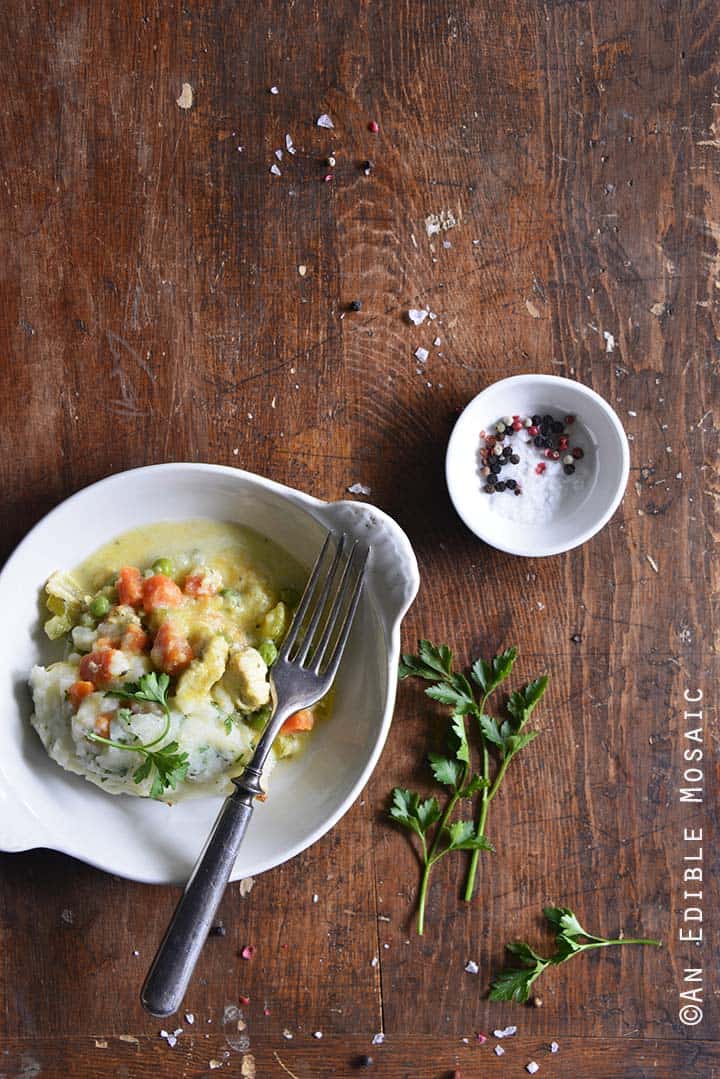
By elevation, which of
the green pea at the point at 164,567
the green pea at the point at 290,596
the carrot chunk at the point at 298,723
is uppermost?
the green pea at the point at 164,567

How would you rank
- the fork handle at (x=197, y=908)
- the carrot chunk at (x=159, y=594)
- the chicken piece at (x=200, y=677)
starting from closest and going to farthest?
the fork handle at (x=197, y=908) < the chicken piece at (x=200, y=677) < the carrot chunk at (x=159, y=594)

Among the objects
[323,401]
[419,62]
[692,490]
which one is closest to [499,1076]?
[692,490]

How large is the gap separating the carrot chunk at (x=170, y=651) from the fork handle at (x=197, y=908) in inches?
11.9

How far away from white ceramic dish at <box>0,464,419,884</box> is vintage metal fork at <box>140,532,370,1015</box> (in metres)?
0.07

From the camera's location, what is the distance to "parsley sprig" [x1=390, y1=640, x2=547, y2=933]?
2.52 meters

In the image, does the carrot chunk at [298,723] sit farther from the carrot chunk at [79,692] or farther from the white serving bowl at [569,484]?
the white serving bowl at [569,484]

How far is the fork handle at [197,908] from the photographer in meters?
2.11

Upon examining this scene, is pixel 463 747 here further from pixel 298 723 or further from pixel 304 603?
pixel 304 603

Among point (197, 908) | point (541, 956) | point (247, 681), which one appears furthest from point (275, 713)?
point (541, 956)

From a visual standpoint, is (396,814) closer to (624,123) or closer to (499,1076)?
(499,1076)

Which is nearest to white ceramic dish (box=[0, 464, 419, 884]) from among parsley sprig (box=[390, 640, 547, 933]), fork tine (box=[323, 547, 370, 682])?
fork tine (box=[323, 547, 370, 682])

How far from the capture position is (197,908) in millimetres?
2133

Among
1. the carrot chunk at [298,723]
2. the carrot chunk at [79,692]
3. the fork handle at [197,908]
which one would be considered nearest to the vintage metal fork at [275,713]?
the fork handle at [197,908]

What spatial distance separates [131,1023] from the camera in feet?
8.35
